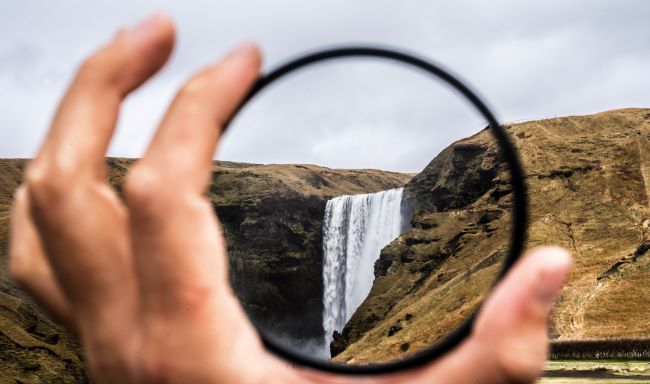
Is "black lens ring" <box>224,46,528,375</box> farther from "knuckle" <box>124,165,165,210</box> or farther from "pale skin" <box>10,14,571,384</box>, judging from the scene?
"knuckle" <box>124,165,165,210</box>

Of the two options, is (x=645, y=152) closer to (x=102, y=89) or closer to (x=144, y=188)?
(x=102, y=89)

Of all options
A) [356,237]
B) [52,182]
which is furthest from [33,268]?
[356,237]

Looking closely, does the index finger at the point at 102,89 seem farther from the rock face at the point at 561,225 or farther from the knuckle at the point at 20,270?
the rock face at the point at 561,225

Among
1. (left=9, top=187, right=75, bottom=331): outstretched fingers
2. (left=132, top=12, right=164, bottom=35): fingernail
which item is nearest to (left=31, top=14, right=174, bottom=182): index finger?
(left=132, top=12, right=164, bottom=35): fingernail

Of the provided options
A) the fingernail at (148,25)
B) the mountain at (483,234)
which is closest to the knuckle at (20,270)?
the fingernail at (148,25)

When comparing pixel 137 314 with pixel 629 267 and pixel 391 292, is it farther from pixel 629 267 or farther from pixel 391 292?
pixel 391 292
